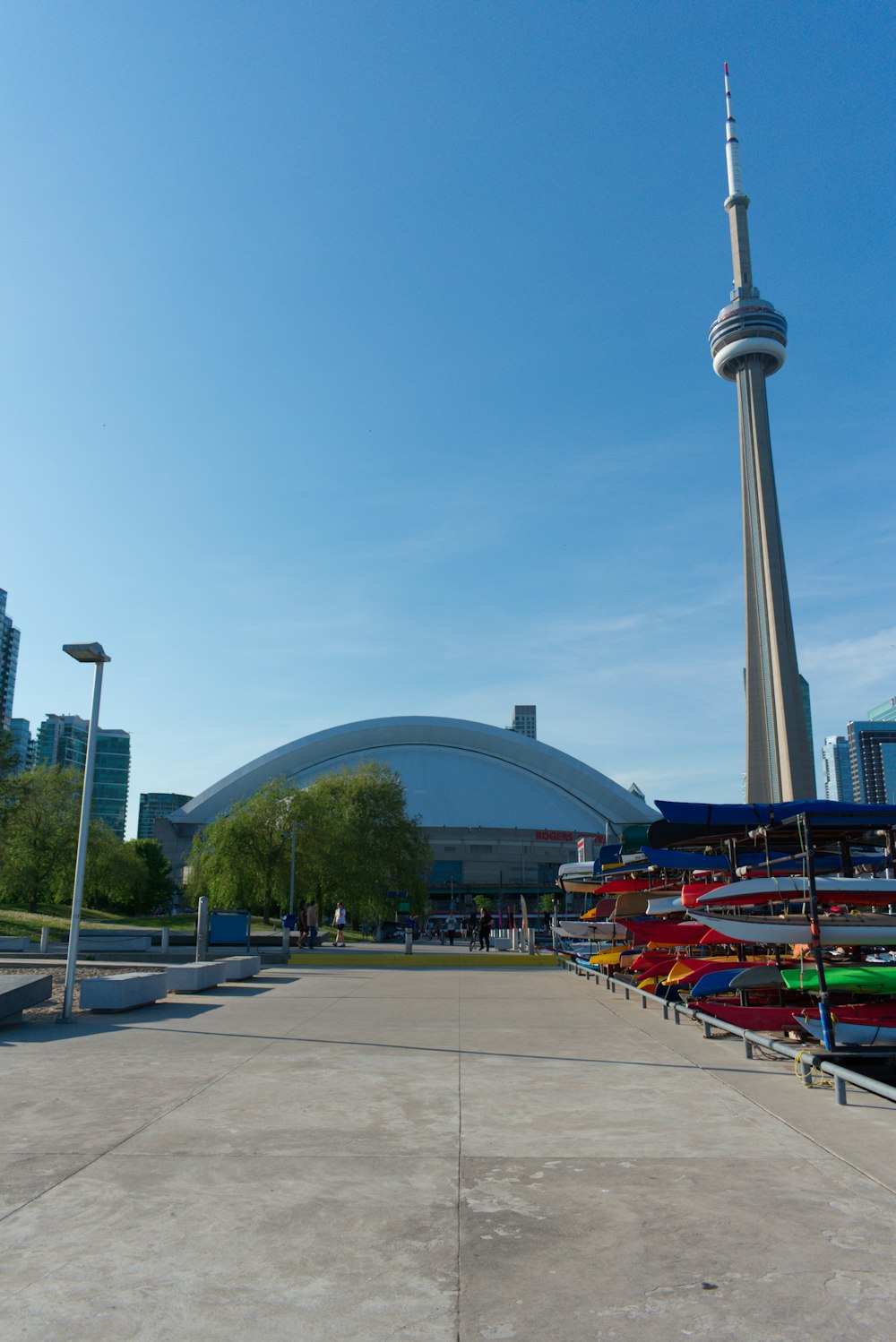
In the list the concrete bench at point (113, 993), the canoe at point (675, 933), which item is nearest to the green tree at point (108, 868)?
the concrete bench at point (113, 993)

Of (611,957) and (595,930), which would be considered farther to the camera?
(595,930)

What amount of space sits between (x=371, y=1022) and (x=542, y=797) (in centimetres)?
8646

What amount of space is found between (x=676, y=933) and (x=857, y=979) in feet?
16.2

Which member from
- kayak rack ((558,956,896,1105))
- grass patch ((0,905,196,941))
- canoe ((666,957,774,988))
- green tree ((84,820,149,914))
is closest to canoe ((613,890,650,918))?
kayak rack ((558,956,896,1105))

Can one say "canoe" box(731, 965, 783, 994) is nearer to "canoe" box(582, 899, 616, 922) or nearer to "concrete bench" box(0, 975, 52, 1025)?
"concrete bench" box(0, 975, 52, 1025)

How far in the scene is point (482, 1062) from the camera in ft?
30.0

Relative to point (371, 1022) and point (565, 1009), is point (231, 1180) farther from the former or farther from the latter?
point (565, 1009)

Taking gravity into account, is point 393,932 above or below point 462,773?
below

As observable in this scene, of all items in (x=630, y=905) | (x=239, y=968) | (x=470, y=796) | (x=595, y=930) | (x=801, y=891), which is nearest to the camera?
(x=801, y=891)

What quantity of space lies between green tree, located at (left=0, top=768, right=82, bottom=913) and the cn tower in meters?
57.8

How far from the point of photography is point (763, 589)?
84.9m

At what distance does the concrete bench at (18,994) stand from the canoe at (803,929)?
854cm

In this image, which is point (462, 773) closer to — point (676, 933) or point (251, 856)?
point (251, 856)

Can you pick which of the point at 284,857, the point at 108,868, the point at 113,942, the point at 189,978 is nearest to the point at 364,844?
the point at 284,857
